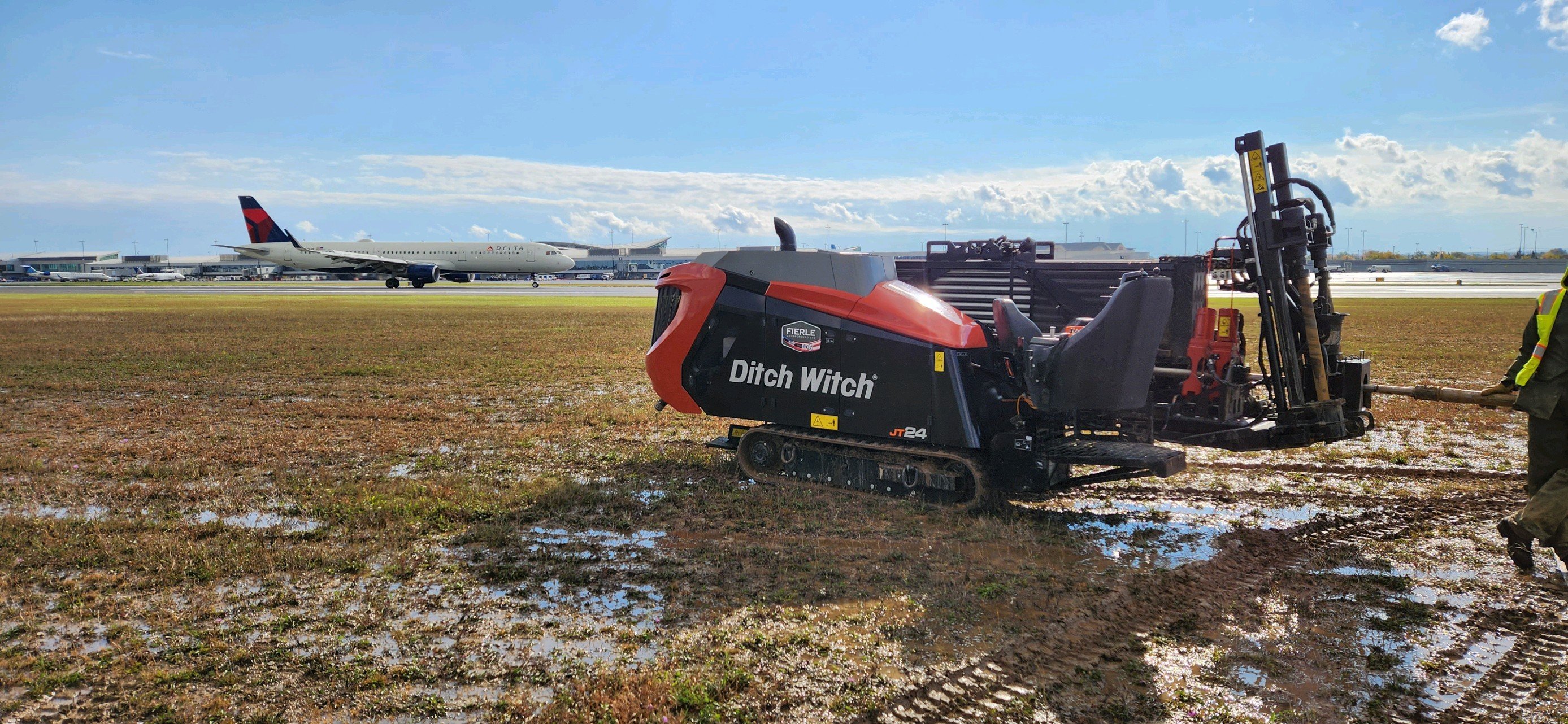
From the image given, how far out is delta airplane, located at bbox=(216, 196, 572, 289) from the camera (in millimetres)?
66438

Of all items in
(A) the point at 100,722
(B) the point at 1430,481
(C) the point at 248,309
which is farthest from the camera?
(C) the point at 248,309

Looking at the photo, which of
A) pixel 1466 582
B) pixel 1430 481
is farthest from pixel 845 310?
pixel 1430 481

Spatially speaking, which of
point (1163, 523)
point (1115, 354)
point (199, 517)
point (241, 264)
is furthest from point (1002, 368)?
point (241, 264)

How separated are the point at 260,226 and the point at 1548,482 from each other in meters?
76.4

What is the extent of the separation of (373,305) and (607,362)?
24.2 m

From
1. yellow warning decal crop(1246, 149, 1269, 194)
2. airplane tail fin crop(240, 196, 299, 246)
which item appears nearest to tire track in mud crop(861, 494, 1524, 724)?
yellow warning decal crop(1246, 149, 1269, 194)

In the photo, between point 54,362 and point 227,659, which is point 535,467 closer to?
point 227,659

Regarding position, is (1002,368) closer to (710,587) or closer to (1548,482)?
(710,587)

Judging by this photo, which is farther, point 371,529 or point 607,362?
point 607,362

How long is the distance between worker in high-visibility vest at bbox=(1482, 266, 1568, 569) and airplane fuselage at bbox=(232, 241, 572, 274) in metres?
63.9

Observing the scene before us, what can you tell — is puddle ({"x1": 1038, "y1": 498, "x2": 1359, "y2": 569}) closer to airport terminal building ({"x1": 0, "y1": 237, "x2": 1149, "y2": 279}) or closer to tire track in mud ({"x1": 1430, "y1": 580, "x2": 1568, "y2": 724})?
tire track in mud ({"x1": 1430, "y1": 580, "x2": 1568, "y2": 724})

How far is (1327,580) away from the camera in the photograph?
5.50 meters

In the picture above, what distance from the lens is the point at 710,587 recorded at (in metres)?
5.32

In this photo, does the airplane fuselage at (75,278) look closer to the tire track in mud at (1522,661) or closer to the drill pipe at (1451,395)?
the drill pipe at (1451,395)
